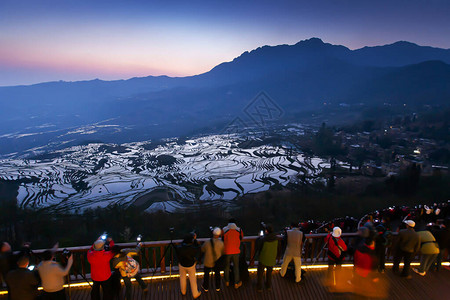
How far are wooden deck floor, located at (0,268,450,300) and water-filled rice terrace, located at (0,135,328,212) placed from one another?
130ft

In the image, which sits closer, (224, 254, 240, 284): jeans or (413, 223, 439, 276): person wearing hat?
(224, 254, 240, 284): jeans

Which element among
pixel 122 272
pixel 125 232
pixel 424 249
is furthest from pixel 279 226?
pixel 122 272

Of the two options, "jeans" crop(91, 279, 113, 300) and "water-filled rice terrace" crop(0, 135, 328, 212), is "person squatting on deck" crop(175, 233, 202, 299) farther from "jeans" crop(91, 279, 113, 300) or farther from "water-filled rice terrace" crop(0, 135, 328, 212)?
"water-filled rice terrace" crop(0, 135, 328, 212)

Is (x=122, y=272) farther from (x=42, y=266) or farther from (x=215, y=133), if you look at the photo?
(x=215, y=133)

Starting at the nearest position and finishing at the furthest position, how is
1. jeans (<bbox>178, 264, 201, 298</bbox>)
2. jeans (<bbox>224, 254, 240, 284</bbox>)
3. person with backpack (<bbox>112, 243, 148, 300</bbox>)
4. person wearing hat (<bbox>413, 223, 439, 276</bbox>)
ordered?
person with backpack (<bbox>112, 243, 148, 300</bbox>) < jeans (<bbox>178, 264, 201, 298</bbox>) < jeans (<bbox>224, 254, 240, 284</bbox>) < person wearing hat (<bbox>413, 223, 439, 276</bbox>)

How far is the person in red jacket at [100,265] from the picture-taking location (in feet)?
14.2

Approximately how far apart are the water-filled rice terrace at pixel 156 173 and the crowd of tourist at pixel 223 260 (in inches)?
1578

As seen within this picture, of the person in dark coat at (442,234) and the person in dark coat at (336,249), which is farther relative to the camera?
the person in dark coat at (442,234)

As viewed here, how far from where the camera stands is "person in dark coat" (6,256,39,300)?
3.95 m

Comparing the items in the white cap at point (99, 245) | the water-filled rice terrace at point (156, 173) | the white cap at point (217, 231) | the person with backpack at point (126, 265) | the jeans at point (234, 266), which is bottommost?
the water-filled rice terrace at point (156, 173)

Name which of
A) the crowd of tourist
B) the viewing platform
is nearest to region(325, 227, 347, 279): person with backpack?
the crowd of tourist

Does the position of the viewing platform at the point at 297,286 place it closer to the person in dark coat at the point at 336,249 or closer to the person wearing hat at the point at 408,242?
the person in dark coat at the point at 336,249

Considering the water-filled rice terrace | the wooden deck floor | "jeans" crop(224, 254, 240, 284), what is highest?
"jeans" crop(224, 254, 240, 284)

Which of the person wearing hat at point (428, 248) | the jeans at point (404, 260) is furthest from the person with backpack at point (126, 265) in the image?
the person wearing hat at point (428, 248)
